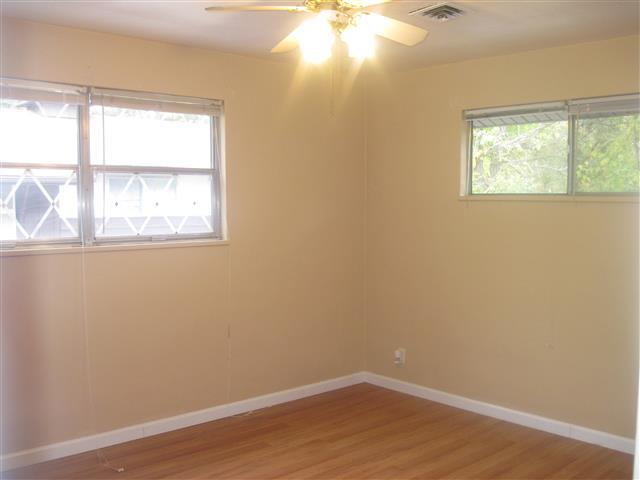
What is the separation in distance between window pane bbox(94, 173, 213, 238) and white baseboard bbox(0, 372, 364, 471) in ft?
3.98

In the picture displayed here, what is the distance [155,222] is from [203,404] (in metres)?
1.27

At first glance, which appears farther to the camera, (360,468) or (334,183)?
(334,183)

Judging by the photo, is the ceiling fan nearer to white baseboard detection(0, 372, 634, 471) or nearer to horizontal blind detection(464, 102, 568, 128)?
horizontal blind detection(464, 102, 568, 128)

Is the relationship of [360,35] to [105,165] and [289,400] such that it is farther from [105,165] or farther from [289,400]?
[289,400]

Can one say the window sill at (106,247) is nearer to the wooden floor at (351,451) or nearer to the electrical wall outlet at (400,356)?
the wooden floor at (351,451)

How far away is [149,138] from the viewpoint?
153 inches

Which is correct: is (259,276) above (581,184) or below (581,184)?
below

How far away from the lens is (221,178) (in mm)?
4148

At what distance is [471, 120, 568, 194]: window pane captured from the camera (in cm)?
391

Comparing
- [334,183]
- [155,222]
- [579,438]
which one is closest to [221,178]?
[155,222]

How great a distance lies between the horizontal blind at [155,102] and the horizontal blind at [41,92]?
96mm

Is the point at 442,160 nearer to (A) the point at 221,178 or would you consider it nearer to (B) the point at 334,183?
(B) the point at 334,183

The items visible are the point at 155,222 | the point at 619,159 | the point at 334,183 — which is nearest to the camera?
the point at 619,159

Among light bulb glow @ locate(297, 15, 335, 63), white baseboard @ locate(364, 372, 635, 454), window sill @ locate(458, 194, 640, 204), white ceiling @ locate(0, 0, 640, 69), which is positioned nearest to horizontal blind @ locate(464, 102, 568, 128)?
white ceiling @ locate(0, 0, 640, 69)
